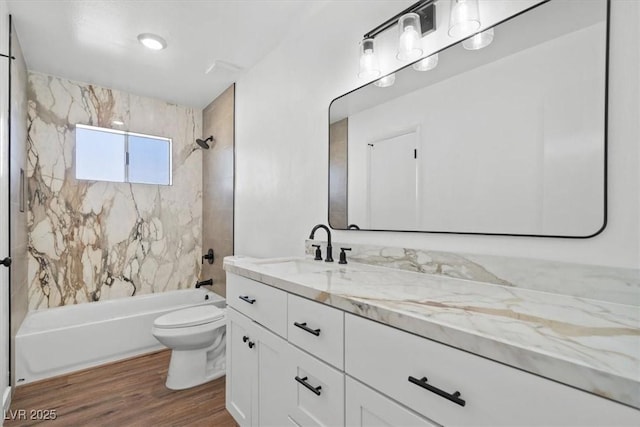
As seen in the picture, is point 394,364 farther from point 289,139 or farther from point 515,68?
point 289,139

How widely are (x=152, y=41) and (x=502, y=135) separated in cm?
240

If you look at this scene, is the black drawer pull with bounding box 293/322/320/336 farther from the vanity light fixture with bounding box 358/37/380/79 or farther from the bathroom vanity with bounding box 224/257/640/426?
the vanity light fixture with bounding box 358/37/380/79

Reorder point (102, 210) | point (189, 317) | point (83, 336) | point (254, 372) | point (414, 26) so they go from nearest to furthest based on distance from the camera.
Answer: point (414, 26) < point (254, 372) < point (189, 317) < point (83, 336) < point (102, 210)

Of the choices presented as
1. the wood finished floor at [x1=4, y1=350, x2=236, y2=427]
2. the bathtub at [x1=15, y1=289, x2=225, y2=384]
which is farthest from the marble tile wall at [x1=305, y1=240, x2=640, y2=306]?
the bathtub at [x1=15, y1=289, x2=225, y2=384]

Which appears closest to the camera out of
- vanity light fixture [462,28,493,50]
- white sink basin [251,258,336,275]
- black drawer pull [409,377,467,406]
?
black drawer pull [409,377,467,406]

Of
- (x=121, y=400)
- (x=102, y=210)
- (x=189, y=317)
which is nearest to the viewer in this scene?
(x=121, y=400)

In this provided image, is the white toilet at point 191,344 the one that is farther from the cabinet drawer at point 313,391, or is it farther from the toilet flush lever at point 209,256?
the cabinet drawer at point 313,391

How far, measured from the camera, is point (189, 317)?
91.4 inches

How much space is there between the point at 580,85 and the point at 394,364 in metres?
1.00

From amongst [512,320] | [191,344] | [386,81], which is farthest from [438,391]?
[191,344]

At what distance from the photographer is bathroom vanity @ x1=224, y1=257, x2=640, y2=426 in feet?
1.76

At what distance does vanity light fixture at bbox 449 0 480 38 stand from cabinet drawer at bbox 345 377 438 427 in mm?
1324

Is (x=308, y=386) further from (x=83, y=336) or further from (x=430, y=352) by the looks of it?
(x=83, y=336)

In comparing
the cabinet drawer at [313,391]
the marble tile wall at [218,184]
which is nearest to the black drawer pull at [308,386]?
the cabinet drawer at [313,391]
